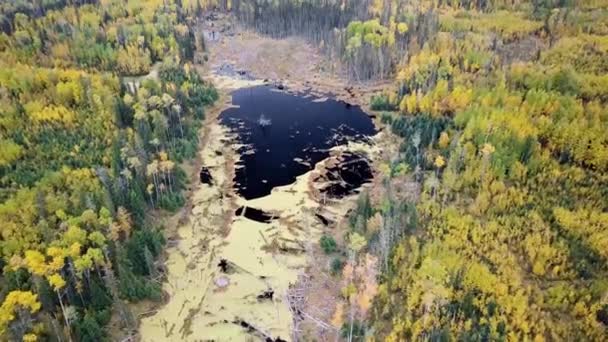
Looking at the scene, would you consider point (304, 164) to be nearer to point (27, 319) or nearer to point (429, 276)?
point (429, 276)

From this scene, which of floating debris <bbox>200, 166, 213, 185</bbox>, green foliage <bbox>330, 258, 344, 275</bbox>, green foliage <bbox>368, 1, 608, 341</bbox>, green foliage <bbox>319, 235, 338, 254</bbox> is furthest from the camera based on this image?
floating debris <bbox>200, 166, 213, 185</bbox>

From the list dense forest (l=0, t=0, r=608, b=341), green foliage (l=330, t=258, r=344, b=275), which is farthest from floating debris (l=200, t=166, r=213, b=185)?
green foliage (l=330, t=258, r=344, b=275)

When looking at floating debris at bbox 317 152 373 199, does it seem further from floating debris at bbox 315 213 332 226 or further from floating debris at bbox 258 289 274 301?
floating debris at bbox 258 289 274 301

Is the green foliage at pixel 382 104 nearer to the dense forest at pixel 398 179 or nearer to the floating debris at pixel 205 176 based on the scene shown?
the dense forest at pixel 398 179

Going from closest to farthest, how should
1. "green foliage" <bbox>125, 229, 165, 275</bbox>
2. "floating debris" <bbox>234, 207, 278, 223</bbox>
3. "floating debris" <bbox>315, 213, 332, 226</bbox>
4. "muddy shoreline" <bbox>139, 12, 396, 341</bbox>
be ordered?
"muddy shoreline" <bbox>139, 12, 396, 341</bbox>
"green foliage" <bbox>125, 229, 165, 275</bbox>
"floating debris" <bbox>315, 213, 332, 226</bbox>
"floating debris" <bbox>234, 207, 278, 223</bbox>

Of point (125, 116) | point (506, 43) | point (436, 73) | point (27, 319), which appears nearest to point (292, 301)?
point (27, 319)

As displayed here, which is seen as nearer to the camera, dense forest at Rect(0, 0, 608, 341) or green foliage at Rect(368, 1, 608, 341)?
green foliage at Rect(368, 1, 608, 341)

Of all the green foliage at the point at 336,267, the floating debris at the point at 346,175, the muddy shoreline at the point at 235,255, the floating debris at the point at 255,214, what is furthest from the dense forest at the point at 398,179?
the floating debris at the point at 255,214
